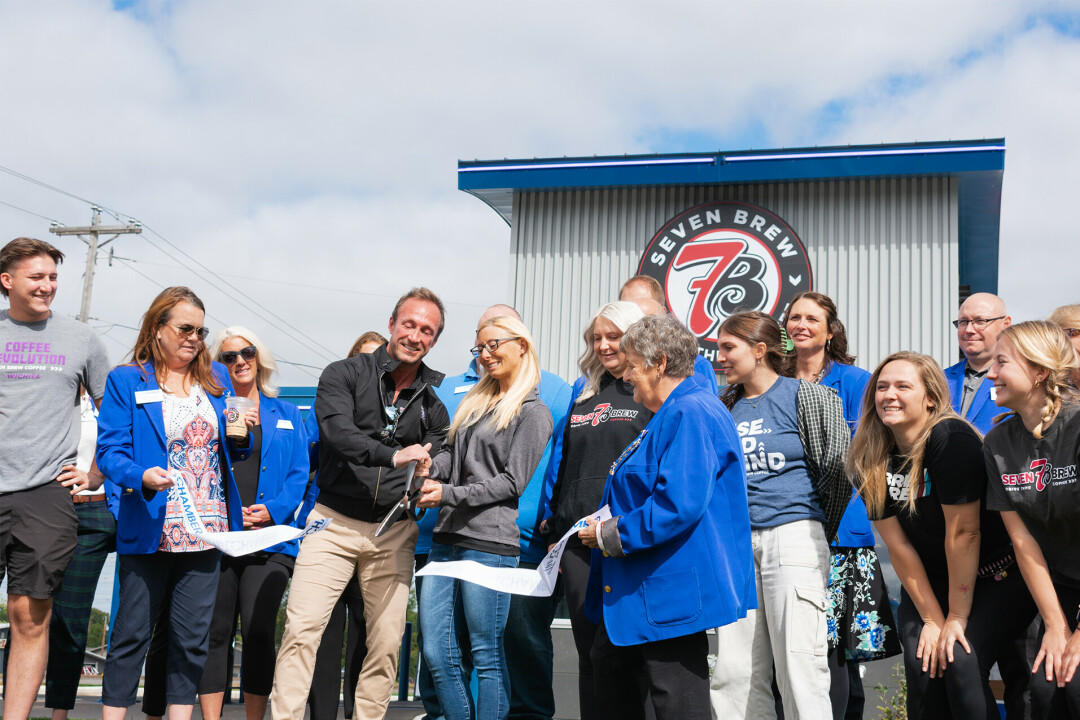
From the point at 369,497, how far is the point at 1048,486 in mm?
2764

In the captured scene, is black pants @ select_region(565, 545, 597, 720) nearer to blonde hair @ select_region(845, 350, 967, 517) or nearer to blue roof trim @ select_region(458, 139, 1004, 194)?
blonde hair @ select_region(845, 350, 967, 517)

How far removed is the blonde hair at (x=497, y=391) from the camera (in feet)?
14.0

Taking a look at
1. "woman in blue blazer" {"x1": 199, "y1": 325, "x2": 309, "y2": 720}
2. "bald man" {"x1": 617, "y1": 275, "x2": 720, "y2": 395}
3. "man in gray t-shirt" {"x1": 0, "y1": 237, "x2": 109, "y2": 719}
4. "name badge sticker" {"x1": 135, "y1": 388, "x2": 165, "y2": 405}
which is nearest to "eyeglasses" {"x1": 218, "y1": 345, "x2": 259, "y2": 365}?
"woman in blue blazer" {"x1": 199, "y1": 325, "x2": 309, "y2": 720}

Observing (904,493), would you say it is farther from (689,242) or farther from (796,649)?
(689,242)

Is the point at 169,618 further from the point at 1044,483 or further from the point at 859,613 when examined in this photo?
the point at 1044,483

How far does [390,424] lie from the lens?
4426mm

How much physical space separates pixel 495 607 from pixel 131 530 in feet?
5.39

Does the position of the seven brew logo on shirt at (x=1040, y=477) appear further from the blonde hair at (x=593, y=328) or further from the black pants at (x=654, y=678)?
the blonde hair at (x=593, y=328)

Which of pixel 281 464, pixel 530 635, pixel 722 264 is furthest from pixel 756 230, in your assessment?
pixel 530 635

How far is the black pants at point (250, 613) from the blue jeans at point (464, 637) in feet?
3.45

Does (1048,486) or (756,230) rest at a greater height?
(756,230)

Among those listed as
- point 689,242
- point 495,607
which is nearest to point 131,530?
point 495,607

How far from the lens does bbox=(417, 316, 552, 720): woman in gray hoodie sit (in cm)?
396

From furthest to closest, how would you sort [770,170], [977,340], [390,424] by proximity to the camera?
[770,170], [977,340], [390,424]
